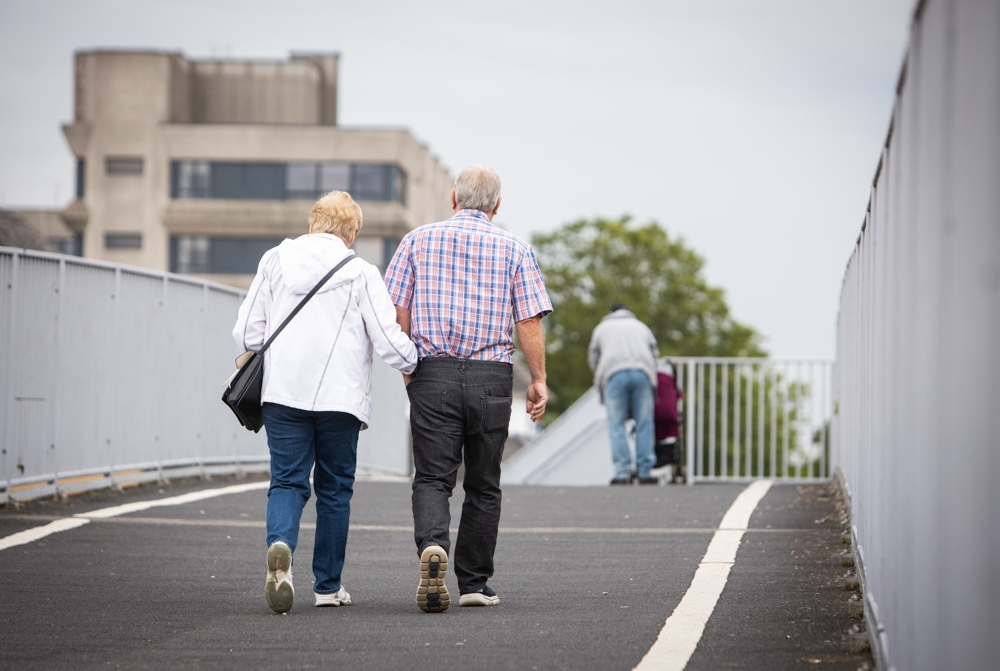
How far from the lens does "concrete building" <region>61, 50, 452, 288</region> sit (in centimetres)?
7050

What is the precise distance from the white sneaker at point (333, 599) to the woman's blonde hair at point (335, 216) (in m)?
1.50

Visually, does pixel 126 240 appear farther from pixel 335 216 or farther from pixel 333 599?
pixel 333 599

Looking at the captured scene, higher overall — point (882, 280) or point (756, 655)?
point (882, 280)

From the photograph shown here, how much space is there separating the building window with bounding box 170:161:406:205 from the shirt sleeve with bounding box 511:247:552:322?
65.4m

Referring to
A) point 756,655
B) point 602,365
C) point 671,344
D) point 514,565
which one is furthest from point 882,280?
point 671,344

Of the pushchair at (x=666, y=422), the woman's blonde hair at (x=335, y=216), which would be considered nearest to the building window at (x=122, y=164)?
the pushchair at (x=666, y=422)

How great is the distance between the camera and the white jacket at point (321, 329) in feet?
18.7

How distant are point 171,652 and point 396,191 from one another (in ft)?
219

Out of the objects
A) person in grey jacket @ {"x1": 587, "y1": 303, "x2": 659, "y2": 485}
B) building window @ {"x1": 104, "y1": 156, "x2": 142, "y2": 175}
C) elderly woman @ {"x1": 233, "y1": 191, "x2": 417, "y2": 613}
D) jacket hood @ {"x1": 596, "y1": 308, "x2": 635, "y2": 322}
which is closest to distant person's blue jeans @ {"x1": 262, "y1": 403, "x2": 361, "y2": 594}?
elderly woman @ {"x1": 233, "y1": 191, "x2": 417, "y2": 613}

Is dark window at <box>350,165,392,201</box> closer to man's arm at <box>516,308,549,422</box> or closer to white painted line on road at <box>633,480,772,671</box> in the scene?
white painted line on road at <box>633,480,772,671</box>

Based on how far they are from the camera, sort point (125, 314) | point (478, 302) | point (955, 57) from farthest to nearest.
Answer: point (125, 314) → point (478, 302) → point (955, 57)

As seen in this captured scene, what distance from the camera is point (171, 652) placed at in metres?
4.83

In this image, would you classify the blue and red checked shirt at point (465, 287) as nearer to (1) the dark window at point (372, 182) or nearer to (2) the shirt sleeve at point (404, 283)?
(2) the shirt sleeve at point (404, 283)

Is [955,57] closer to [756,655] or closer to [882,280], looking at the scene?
[882,280]
